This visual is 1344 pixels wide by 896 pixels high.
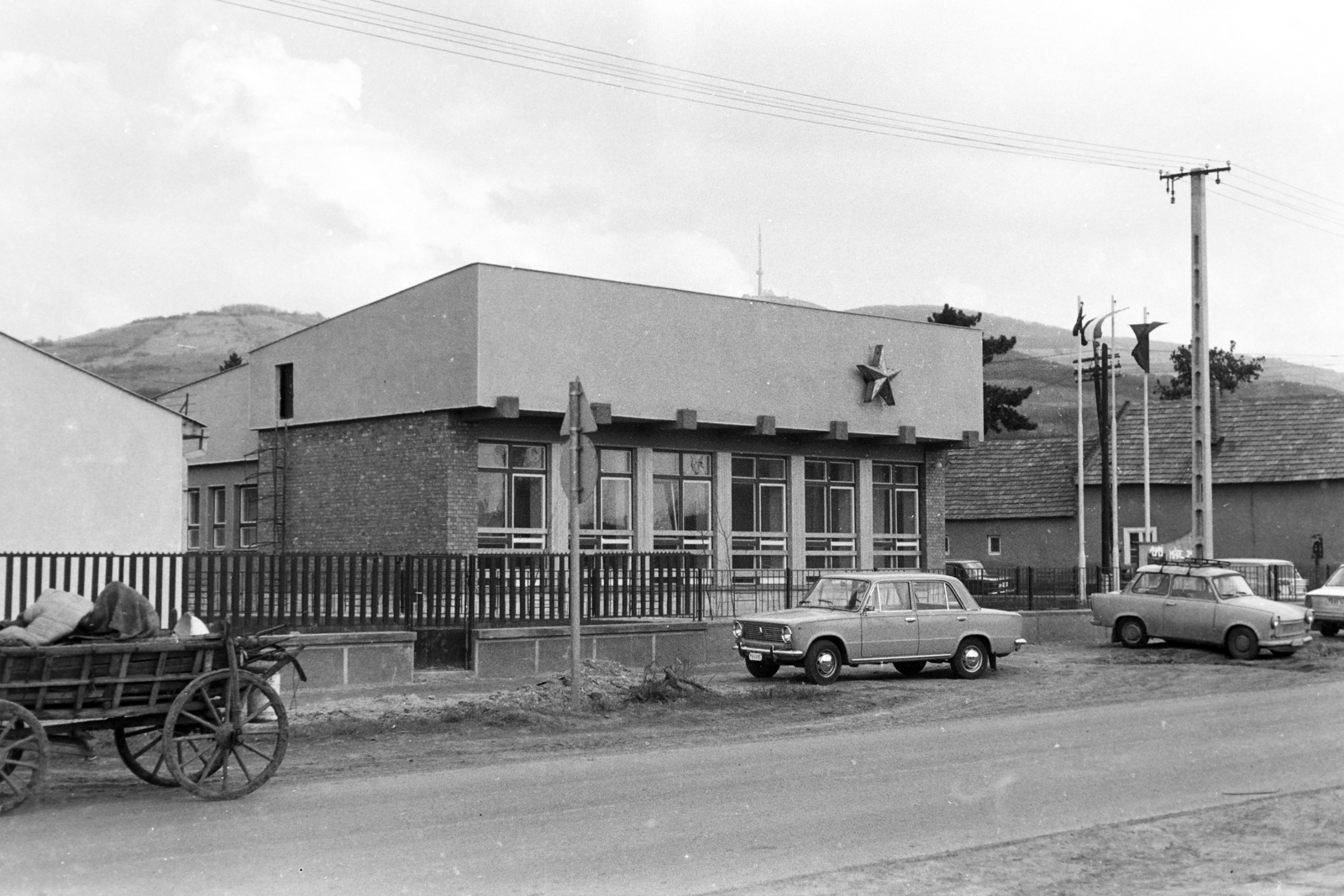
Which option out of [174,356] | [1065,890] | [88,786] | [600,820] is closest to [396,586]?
[88,786]

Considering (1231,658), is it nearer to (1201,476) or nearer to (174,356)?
(1201,476)

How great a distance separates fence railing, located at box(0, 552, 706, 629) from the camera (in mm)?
17594

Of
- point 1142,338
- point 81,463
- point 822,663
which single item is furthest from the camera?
point 1142,338

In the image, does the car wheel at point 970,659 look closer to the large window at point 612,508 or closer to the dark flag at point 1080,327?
the large window at point 612,508

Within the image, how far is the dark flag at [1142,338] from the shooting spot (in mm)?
42719

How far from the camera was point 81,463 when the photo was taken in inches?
899

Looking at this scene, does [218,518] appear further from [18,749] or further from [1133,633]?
[18,749]

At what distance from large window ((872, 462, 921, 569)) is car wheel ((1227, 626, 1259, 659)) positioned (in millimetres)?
12198

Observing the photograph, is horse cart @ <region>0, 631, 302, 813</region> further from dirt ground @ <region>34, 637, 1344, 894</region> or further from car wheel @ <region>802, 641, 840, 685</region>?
car wheel @ <region>802, 641, 840, 685</region>

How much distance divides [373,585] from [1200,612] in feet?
50.2

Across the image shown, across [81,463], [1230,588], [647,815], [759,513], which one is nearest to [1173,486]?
[759,513]

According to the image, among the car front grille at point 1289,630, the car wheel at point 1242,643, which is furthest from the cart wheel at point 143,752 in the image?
the car front grille at point 1289,630

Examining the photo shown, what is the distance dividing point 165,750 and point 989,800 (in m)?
5.86

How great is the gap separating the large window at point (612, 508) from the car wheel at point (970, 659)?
11465 mm
